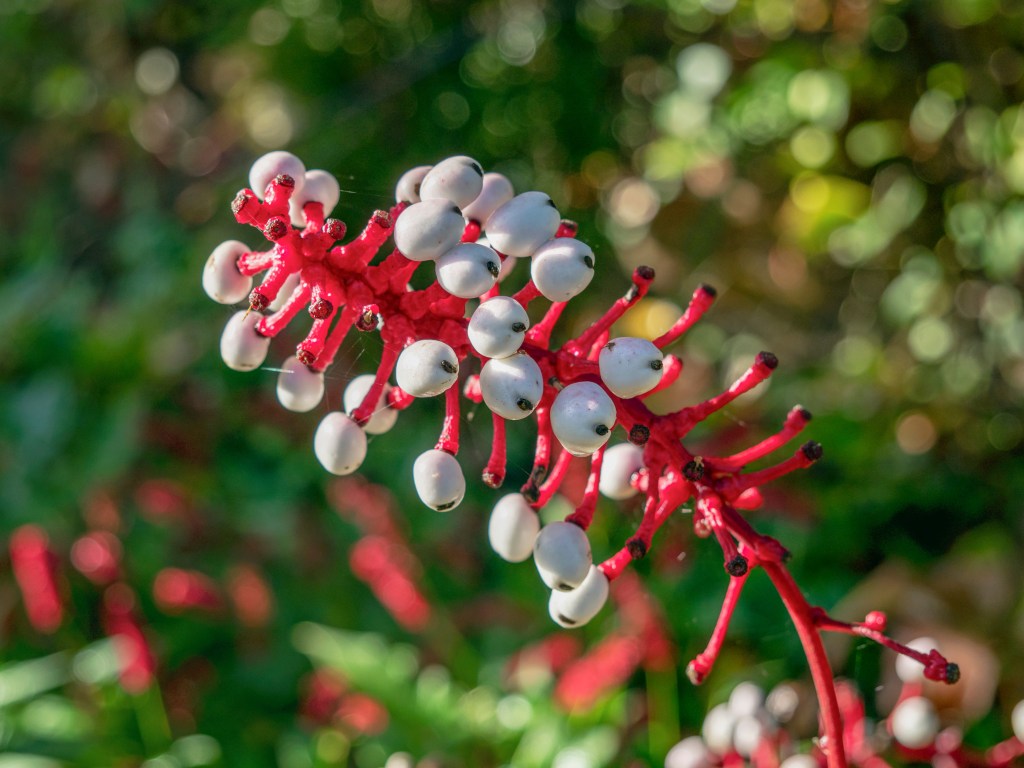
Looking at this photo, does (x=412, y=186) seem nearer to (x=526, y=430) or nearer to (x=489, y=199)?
(x=489, y=199)

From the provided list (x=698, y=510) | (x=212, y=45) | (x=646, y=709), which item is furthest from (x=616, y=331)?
(x=212, y=45)

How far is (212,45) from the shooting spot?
8.20 feet

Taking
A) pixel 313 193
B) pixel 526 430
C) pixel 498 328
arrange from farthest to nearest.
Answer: pixel 526 430 < pixel 313 193 < pixel 498 328

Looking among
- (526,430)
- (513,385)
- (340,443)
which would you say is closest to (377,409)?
(340,443)

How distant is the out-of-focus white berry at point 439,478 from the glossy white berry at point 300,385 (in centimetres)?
13

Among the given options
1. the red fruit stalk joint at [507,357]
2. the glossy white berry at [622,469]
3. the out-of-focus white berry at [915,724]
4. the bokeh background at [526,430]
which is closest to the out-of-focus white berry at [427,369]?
the red fruit stalk joint at [507,357]

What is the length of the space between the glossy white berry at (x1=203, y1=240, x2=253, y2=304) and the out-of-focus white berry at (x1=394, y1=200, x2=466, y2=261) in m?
0.14

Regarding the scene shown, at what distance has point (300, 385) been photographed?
2.37ft

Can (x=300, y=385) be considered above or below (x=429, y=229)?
below

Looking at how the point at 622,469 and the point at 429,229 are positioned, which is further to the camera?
the point at 622,469

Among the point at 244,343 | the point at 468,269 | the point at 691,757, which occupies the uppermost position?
the point at 468,269

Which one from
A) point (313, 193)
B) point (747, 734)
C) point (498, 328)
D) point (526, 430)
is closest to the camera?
point (498, 328)

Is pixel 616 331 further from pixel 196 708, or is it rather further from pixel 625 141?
pixel 196 708

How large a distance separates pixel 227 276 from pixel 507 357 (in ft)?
0.71
